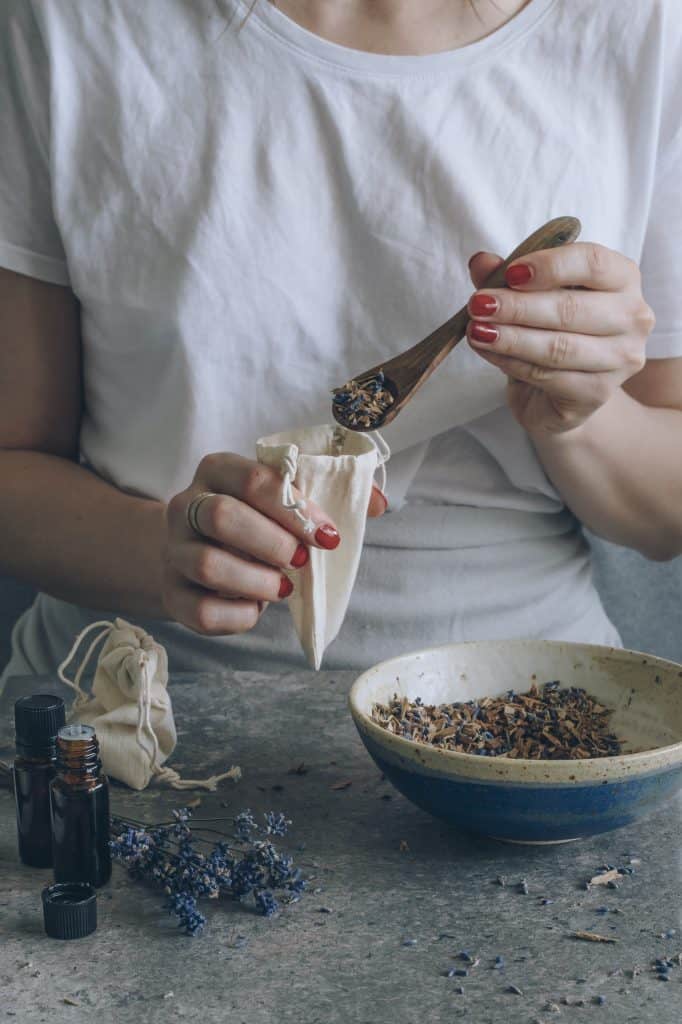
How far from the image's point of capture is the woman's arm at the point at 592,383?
1.12 metres

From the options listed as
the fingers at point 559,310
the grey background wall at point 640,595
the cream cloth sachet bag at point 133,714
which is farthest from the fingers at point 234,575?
the grey background wall at point 640,595

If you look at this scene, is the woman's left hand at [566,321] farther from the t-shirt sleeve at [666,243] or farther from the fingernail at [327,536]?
the t-shirt sleeve at [666,243]

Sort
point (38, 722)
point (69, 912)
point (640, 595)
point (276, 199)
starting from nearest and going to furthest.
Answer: point (69, 912) → point (38, 722) → point (276, 199) → point (640, 595)

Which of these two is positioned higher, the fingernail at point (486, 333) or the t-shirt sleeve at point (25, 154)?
the t-shirt sleeve at point (25, 154)

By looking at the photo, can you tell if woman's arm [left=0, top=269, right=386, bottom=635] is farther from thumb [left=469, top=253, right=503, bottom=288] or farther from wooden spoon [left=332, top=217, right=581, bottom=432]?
thumb [left=469, top=253, right=503, bottom=288]

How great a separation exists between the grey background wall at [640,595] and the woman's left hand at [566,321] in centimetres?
95

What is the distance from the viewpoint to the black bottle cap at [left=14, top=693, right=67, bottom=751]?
101 centimetres

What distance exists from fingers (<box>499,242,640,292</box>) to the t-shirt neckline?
45 centimetres

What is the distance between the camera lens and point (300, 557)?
113 cm

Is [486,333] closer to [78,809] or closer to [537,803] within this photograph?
[537,803]

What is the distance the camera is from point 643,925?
92 cm

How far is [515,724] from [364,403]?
34 centimetres

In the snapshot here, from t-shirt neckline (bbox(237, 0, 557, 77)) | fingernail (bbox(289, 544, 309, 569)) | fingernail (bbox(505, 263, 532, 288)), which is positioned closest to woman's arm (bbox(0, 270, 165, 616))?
fingernail (bbox(289, 544, 309, 569))

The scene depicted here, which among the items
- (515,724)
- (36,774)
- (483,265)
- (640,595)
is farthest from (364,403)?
(640,595)
